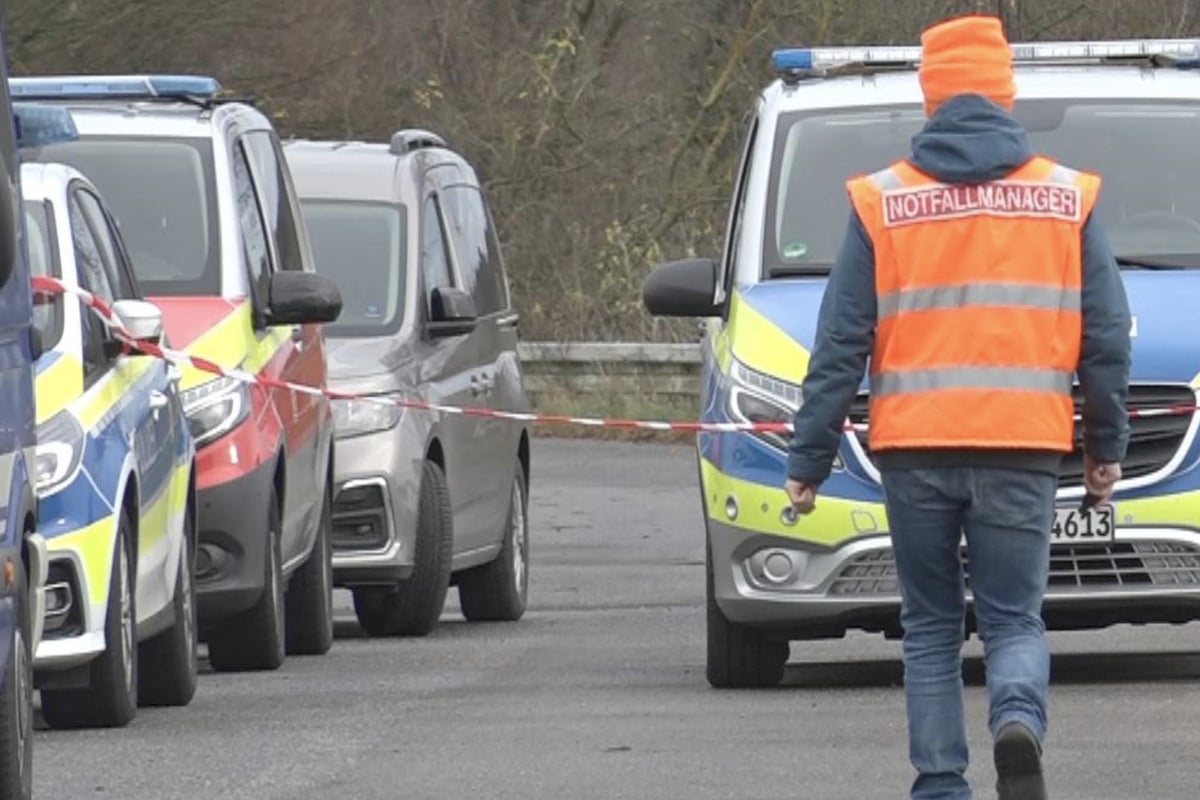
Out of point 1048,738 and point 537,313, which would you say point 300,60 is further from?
point 1048,738

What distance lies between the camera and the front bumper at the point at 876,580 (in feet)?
39.2

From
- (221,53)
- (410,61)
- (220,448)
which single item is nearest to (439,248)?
(220,448)

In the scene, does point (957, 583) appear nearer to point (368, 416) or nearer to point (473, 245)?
point (368, 416)

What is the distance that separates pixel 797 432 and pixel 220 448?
5040 millimetres

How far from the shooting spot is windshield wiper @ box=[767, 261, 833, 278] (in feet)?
42.1

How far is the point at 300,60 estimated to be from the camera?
1313 inches

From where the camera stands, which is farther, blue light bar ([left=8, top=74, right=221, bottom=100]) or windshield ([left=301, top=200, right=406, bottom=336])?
windshield ([left=301, top=200, right=406, bottom=336])

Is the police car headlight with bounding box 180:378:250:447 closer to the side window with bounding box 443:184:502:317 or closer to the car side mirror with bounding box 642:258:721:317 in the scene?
the car side mirror with bounding box 642:258:721:317

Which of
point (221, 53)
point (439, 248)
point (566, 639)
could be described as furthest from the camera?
point (221, 53)

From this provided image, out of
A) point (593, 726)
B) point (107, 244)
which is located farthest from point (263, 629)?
point (593, 726)

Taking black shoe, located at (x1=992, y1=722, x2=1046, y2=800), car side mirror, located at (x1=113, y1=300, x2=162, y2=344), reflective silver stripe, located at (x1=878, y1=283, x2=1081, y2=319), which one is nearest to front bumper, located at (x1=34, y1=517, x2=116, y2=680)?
car side mirror, located at (x1=113, y1=300, x2=162, y2=344)

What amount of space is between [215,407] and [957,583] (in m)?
5.25

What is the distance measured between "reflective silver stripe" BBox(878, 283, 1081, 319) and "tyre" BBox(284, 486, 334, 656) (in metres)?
6.38

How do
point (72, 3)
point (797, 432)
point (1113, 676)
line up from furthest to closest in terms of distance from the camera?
point (72, 3), point (1113, 676), point (797, 432)
